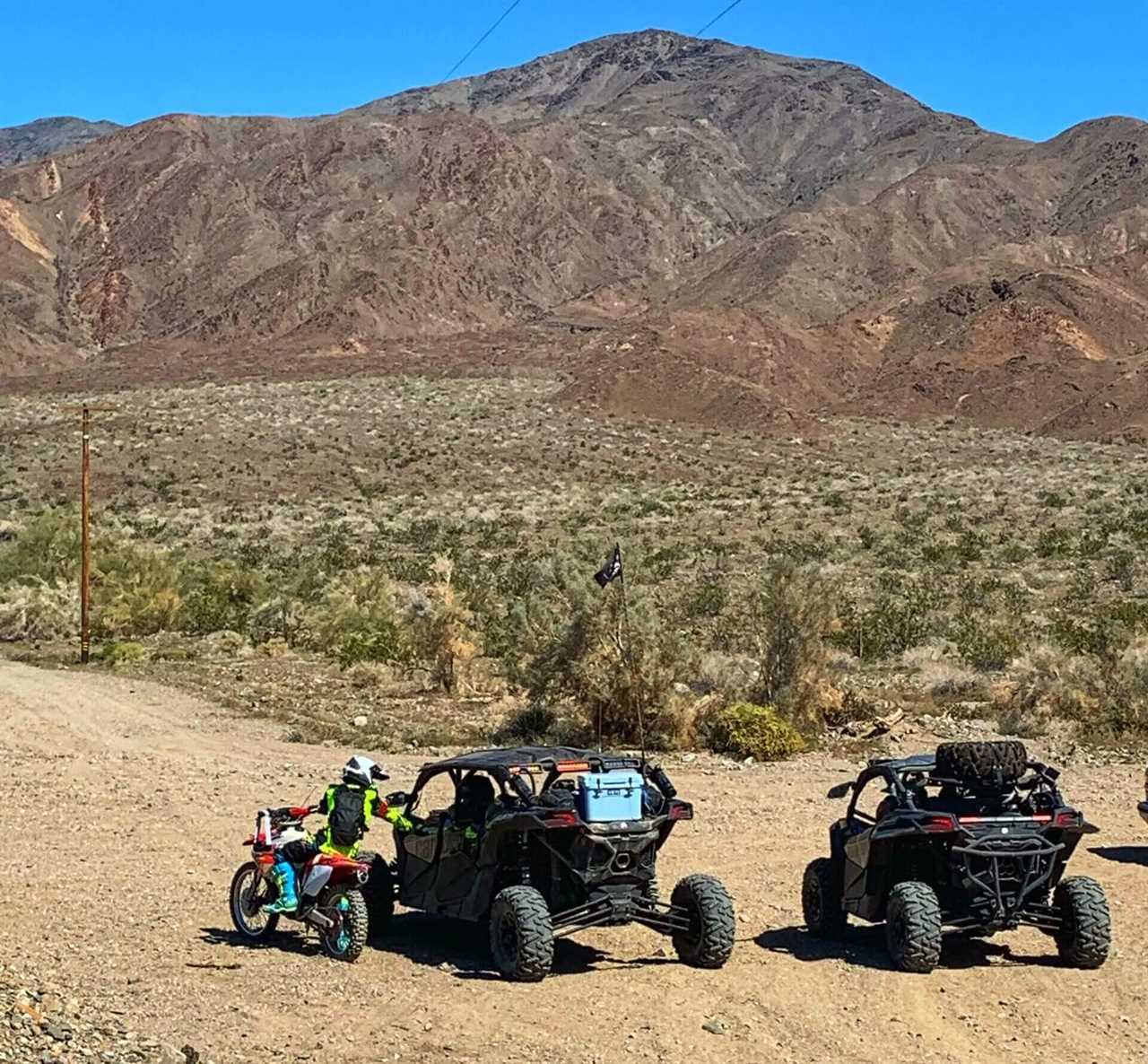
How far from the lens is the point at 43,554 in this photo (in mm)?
37750

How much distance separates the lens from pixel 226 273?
477 feet

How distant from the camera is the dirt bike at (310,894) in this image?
1014cm

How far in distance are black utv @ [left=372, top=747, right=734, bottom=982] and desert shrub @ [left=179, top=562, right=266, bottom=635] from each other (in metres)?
22.3

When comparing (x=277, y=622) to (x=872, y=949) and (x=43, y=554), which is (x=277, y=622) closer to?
(x=43, y=554)

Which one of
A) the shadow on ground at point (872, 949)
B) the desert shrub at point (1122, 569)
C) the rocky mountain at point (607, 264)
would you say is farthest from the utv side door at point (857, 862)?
the rocky mountain at point (607, 264)

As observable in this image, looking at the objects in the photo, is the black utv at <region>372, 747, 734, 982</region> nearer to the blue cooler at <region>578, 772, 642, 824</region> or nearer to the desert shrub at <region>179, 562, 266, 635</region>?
the blue cooler at <region>578, 772, 642, 824</region>

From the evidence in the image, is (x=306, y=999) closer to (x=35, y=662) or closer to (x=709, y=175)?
(x=35, y=662)

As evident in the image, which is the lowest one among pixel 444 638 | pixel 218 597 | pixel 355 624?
pixel 444 638

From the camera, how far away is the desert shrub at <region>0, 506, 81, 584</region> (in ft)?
121

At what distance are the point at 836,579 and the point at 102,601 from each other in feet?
54.9

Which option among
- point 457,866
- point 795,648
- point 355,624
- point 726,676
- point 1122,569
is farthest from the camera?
point 1122,569

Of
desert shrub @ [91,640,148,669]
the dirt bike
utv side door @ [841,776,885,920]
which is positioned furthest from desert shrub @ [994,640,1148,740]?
desert shrub @ [91,640,148,669]

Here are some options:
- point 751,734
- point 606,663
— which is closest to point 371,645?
point 606,663

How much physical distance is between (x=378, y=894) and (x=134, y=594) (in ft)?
79.8
